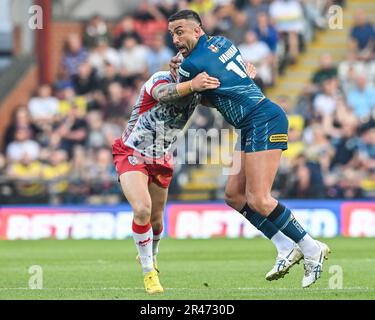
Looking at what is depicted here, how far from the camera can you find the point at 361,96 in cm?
2302

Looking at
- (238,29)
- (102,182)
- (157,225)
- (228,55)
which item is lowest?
(157,225)

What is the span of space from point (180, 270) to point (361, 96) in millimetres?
10005

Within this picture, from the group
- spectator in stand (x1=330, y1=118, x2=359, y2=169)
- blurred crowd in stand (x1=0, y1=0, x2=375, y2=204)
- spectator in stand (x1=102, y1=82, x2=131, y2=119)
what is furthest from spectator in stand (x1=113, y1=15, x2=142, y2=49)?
spectator in stand (x1=330, y1=118, x2=359, y2=169)

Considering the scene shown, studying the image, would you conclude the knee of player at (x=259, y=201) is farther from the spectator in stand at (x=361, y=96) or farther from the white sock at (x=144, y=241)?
the spectator in stand at (x=361, y=96)

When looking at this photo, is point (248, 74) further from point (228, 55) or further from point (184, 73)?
point (184, 73)

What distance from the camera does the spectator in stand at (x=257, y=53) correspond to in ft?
78.8

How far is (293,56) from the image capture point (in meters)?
25.3

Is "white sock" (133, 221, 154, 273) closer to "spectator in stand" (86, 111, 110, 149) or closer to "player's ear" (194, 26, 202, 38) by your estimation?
"player's ear" (194, 26, 202, 38)

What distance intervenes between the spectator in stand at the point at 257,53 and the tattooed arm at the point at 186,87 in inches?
500

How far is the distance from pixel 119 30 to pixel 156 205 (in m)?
14.0

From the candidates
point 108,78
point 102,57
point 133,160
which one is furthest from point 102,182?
point 133,160

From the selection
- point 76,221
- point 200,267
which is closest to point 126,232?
point 76,221

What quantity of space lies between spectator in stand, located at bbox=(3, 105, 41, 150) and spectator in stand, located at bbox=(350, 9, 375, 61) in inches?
264
